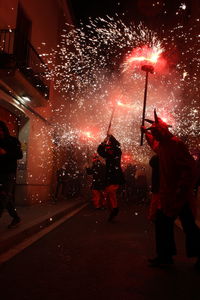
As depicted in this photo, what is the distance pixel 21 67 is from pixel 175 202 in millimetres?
7560

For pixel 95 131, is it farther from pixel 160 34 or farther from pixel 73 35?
pixel 160 34

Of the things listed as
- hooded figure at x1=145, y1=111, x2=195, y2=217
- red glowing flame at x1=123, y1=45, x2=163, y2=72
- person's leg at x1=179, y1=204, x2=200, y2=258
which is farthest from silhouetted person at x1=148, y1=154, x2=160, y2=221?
person's leg at x1=179, y1=204, x2=200, y2=258

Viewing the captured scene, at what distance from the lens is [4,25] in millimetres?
9836

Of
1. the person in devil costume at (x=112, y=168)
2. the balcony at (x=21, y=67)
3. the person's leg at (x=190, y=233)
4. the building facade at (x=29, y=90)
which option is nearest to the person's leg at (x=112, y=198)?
the person in devil costume at (x=112, y=168)

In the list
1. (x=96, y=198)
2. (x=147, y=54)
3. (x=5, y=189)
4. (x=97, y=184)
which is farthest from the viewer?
(x=96, y=198)

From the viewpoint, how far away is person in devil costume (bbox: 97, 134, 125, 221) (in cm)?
837

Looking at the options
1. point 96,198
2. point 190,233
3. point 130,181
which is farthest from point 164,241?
point 130,181

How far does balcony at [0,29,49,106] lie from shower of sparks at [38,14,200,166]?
6.44 ft

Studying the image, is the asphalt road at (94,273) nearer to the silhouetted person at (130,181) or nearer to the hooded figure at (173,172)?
the hooded figure at (173,172)

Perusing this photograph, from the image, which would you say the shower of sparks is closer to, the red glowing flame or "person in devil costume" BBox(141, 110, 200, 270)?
the red glowing flame

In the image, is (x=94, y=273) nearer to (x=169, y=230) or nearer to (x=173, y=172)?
(x=169, y=230)

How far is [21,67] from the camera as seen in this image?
34.6 ft

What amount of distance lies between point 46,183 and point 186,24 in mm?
12238

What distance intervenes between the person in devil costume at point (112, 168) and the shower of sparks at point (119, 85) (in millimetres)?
3447
